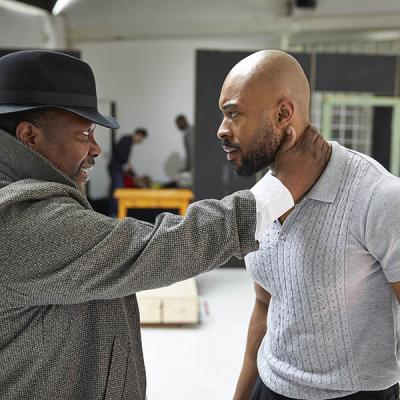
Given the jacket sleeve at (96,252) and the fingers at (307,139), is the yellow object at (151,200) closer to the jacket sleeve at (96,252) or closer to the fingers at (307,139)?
the fingers at (307,139)

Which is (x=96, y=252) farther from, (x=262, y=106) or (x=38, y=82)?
(x=262, y=106)

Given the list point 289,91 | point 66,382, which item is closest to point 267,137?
point 289,91

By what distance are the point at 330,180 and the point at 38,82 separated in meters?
0.70

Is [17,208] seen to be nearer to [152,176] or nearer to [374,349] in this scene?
[374,349]

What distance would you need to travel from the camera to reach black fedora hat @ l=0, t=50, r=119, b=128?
1.10 metres

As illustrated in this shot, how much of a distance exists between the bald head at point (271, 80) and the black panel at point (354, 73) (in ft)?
20.1

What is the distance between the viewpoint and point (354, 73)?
7230 millimetres

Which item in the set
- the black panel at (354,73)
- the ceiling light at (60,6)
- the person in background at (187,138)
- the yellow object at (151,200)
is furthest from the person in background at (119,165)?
the black panel at (354,73)

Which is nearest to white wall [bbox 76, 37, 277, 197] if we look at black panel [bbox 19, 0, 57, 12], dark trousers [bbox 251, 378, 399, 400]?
black panel [bbox 19, 0, 57, 12]

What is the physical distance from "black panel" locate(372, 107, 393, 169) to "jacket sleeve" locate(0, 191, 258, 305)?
816cm

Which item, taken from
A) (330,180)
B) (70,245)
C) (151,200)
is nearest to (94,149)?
(70,245)

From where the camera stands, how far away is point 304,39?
1048cm

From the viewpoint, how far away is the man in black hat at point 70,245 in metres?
1.02

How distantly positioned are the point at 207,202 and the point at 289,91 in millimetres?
393
